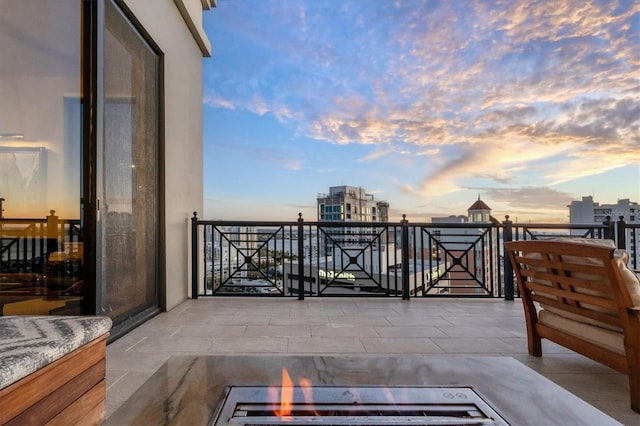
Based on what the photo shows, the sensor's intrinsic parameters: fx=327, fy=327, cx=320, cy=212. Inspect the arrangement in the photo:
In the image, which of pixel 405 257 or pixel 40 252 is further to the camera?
pixel 405 257

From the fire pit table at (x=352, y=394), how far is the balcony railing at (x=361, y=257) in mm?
2991

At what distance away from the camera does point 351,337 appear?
100 inches

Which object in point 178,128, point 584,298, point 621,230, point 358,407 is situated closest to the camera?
point 358,407

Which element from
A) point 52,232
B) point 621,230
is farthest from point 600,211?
point 52,232

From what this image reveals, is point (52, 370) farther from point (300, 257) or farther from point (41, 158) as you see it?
point (300, 257)

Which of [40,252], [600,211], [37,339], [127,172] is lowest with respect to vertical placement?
[37,339]

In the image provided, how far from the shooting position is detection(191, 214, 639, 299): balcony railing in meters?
4.05

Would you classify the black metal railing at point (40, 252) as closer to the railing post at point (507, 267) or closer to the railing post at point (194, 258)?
the railing post at point (194, 258)

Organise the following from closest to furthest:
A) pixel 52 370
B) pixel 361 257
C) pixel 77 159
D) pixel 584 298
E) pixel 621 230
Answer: pixel 52 370, pixel 584 298, pixel 77 159, pixel 621 230, pixel 361 257

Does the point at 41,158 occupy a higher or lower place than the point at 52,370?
higher

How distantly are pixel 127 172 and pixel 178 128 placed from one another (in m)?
1.33

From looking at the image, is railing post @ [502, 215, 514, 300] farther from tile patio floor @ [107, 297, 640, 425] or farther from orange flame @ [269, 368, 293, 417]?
orange flame @ [269, 368, 293, 417]

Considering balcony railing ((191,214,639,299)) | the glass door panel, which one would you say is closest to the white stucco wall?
balcony railing ((191,214,639,299))

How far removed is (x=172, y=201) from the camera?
3.56 meters
